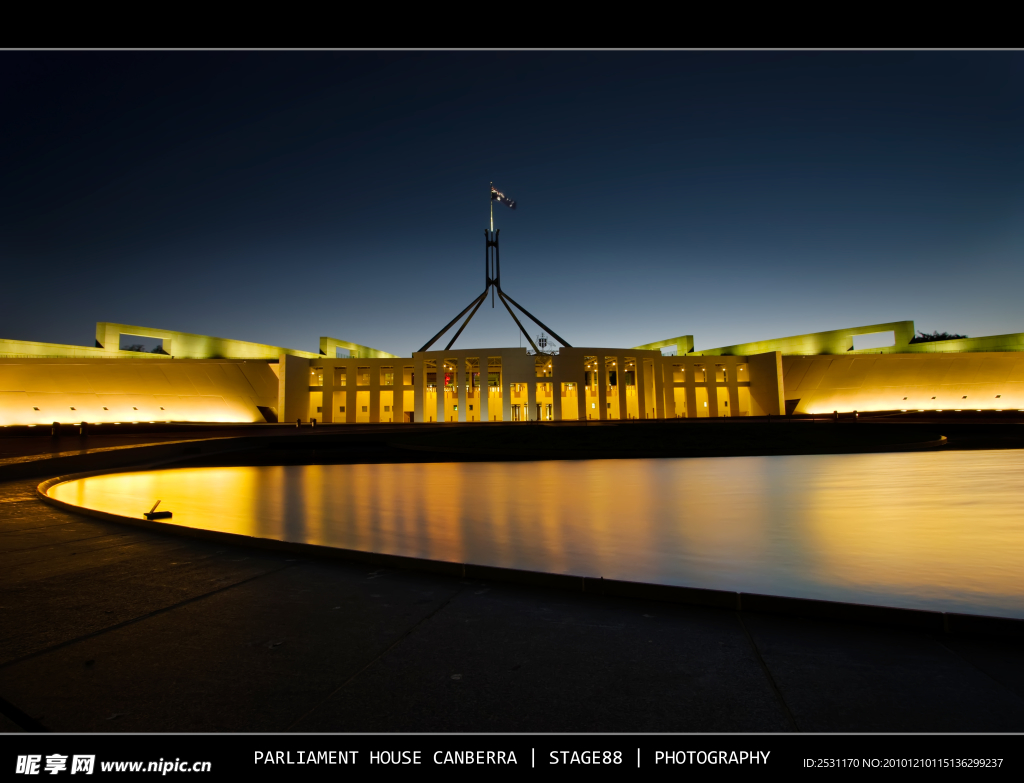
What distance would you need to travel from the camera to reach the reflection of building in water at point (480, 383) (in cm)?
4038

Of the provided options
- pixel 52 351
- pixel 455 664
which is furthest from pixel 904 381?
pixel 52 351

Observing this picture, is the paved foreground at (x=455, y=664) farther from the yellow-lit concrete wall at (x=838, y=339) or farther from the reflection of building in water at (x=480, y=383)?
the yellow-lit concrete wall at (x=838, y=339)

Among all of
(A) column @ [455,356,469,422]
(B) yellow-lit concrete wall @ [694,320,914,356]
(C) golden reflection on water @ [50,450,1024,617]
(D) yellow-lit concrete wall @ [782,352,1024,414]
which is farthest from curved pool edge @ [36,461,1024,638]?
(B) yellow-lit concrete wall @ [694,320,914,356]

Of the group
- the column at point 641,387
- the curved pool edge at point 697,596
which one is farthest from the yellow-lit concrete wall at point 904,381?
the curved pool edge at point 697,596

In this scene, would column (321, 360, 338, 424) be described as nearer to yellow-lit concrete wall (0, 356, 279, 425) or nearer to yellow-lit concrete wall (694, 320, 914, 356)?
yellow-lit concrete wall (0, 356, 279, 425)

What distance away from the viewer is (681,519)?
715cm

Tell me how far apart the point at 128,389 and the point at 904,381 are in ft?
203

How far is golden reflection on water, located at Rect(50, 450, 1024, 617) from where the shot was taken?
4379 millimetres

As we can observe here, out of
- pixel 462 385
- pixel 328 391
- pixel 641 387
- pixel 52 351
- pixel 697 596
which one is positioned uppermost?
pixel 52 351

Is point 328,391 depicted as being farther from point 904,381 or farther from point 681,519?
point 904,381

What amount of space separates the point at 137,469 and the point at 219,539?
13.3m

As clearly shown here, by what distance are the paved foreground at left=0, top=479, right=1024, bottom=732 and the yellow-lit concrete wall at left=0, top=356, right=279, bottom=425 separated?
1647 inches
